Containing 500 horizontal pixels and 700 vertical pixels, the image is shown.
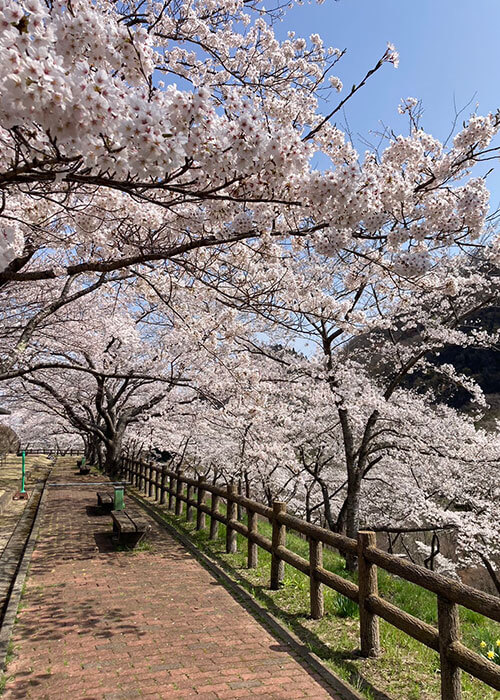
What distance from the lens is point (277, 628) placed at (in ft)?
17.9

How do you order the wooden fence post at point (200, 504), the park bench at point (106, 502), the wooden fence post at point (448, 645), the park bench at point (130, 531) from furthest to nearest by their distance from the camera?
the park bench at point (106, 502), the wooden fence post at point (200, 504), the park bench at point (130, 531), the wooden fence post at point (448, 645)

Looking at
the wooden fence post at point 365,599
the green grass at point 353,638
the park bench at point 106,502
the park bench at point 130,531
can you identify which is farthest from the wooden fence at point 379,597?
the park bench at point 106,502

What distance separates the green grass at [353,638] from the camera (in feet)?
14.1

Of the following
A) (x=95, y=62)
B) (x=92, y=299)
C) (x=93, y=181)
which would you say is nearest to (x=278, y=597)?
(x=93, y=181)

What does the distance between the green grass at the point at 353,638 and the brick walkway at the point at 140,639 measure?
1.24ft

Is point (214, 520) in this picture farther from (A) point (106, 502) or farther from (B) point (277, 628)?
(B) point (277, 628)

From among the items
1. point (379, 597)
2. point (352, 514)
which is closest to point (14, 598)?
point (379, 597)

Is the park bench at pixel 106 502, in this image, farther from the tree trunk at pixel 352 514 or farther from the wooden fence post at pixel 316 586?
the wooden fence post at pixel 316 586

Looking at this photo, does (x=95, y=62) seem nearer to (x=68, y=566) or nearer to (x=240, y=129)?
(x=240, y=129)

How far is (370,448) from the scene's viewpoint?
1327cm

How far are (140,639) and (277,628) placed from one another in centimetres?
148

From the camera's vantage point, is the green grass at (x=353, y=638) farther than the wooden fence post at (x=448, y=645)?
Yes

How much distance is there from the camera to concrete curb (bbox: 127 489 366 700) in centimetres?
417

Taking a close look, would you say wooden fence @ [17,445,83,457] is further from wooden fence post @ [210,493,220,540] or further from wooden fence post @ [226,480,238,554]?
wooden fence post @ [226,480,238,554]
